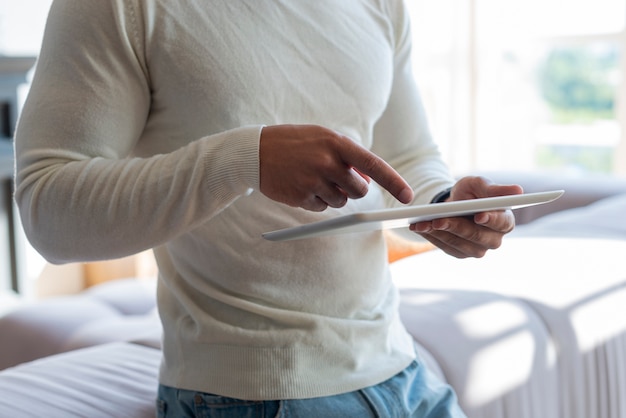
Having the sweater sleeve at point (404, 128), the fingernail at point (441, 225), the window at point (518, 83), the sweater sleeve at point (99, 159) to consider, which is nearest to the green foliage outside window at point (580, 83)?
the window at point (518, 83)

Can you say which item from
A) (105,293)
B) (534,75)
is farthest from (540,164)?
(105,293)

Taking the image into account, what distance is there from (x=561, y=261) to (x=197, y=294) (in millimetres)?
989

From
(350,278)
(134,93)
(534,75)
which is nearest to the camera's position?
(134,93)

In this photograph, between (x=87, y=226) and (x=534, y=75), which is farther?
(x=534, y=75)

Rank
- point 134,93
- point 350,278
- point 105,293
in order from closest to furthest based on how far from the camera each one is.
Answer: point 134,93, point 350,278, point 105,293

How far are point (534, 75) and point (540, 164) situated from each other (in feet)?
1.48

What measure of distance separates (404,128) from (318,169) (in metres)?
0.44

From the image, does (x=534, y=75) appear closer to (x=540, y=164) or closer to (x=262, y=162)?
(x=540, y=164)

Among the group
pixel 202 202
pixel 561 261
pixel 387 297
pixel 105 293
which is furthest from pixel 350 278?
pixel 105 293

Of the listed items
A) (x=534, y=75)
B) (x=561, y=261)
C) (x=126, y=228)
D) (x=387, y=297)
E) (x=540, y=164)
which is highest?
(x=126, y=228)

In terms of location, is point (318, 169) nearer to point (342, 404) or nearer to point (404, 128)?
point (342, 404)

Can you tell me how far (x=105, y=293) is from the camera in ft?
7.44

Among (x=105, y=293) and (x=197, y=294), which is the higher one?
(x=197, y=294)

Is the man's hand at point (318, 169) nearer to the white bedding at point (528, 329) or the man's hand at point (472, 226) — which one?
the man's hand at point (472, 226)
